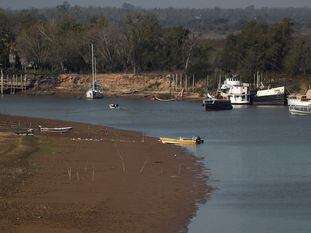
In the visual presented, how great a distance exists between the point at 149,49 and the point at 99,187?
358 ft

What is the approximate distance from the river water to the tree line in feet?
74.8

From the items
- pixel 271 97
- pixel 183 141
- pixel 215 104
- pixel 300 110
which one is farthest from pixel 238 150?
pixel 271 97

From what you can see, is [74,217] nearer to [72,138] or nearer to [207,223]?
[207,223]

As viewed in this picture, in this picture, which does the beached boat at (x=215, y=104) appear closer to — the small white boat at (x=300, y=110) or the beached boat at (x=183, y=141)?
the small white boat at (x=300, y=110)

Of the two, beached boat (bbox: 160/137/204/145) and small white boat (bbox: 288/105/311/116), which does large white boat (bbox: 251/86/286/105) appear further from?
beached boat (bbox: 160/137/204/145)

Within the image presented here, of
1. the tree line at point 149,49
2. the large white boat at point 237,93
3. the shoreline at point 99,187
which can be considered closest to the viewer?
the shoreline at point 99,187

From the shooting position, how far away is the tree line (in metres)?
133

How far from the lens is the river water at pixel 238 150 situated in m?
33.9

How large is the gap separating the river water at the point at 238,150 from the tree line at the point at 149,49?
22.8m

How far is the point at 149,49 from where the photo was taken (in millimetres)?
147000

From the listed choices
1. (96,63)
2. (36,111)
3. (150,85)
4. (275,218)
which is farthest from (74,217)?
(96,63)

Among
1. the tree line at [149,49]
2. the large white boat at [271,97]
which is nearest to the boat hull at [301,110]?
the large white boat at [271,97]

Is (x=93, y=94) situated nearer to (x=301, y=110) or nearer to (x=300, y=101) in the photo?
(x=300, y=101)

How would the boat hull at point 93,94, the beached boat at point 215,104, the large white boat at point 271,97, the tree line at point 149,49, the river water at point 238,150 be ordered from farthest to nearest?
the tree line at point 149,49
the boat hull at point 93,94
the large white boat at point 271,97
the beached boat at point 215,104
the river water at point 238,150
